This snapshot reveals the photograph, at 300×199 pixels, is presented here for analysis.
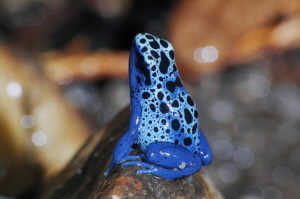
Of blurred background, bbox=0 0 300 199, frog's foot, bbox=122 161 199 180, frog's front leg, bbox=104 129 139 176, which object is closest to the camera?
frog's foot, bbox=122 161 199 180

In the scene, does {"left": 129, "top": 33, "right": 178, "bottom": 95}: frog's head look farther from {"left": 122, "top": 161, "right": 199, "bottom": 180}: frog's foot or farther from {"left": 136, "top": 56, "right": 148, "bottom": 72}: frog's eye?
{"left": 122, "top": 161, "right": 199, "bottom": 180}: frog's foot

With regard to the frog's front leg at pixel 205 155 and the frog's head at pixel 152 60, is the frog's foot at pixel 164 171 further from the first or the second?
the frog's head at pixel 152 60

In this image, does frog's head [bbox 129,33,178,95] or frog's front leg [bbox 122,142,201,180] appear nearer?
frog's front leg [bbox 122,142,201,180]

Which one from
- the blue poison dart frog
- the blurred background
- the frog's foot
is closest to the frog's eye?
the blue poison dart frog

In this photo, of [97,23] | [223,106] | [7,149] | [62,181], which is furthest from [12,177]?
[97,23]

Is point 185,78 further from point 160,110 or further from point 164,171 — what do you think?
point 164,171

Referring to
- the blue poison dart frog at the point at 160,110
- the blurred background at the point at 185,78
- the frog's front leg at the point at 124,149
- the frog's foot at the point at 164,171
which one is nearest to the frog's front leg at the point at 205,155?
the blue poison dart frog at the point at 160,110

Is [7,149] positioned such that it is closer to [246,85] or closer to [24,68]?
[24,68]
